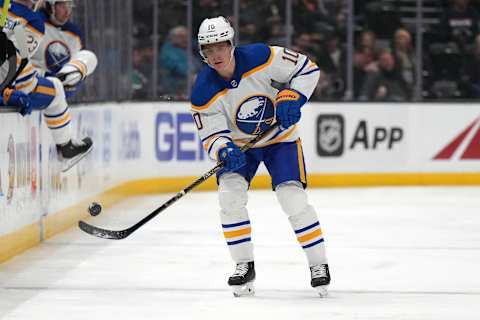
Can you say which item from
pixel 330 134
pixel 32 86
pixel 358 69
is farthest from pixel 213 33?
pixel 358 69

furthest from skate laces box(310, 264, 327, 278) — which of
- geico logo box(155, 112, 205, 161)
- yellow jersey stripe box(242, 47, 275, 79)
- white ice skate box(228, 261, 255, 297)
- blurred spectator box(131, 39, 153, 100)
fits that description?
blurred spectator box(131, 39, 153, 100)

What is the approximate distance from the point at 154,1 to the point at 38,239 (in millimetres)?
5235

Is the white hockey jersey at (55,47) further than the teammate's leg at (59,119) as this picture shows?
Yes

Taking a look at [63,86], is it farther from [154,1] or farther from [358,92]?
[358,92]

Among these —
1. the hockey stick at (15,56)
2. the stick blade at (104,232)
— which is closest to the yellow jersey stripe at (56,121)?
the hockey stick at (15,56)

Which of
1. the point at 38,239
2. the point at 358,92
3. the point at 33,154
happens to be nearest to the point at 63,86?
the point at 33,154

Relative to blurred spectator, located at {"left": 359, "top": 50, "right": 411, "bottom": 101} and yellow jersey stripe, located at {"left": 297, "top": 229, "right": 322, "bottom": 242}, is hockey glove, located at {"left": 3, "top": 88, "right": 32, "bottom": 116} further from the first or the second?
blurred spectator, located at {"left": 359, "top": 50, "right": 411, "bottom": 101}

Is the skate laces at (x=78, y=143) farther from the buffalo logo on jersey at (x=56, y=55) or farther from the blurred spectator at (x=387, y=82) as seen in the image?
the blurred spectator at (x=387, y=82)

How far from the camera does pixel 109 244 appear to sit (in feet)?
24.4

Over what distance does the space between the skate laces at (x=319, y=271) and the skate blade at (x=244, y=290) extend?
29 cm

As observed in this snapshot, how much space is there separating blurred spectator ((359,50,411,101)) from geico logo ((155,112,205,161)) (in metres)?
2.27

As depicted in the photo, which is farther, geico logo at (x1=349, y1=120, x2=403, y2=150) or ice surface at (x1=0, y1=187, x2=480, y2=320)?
geico logo at (x1=349, y1=120, x2=403, y2=150)

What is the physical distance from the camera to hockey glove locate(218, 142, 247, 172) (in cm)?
520

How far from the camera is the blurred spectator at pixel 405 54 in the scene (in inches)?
510
